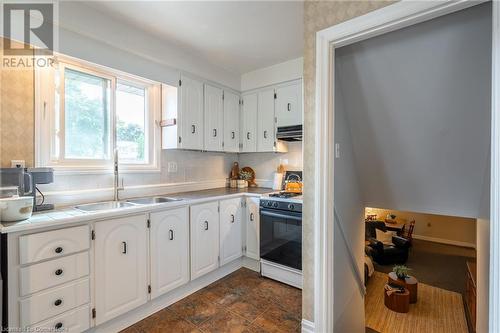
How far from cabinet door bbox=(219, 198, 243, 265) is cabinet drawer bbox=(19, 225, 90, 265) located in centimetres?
137

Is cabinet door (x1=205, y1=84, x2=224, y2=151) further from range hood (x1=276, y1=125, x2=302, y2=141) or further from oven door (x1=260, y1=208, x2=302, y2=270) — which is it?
oven door (x1=260, y1=208, x2=302, y2=270)

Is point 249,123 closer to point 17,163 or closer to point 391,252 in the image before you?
point 17,163

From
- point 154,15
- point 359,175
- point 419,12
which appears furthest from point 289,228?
point 154,15

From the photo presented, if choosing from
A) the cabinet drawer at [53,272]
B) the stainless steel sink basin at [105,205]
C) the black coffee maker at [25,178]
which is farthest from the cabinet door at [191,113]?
the cabinet drawer at [53,272]

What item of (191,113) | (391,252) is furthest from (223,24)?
(391,252)

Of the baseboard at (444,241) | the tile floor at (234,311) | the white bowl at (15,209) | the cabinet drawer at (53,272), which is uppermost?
the white bowl at (15,209)

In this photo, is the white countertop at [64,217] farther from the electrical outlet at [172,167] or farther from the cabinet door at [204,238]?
the electrical outlet at [172,167]

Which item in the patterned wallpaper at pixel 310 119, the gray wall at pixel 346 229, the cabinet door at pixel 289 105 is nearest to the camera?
the patterned wallpaper at pixel 310 119

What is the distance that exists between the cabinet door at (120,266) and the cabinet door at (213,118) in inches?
55.6

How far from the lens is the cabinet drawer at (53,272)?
1.37 m

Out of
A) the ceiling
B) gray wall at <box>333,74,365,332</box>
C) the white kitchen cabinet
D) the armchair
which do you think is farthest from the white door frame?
the armchair

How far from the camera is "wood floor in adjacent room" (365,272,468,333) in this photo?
2377 mm

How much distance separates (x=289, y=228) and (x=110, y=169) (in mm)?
1938

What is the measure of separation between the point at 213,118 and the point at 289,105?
1019mm
